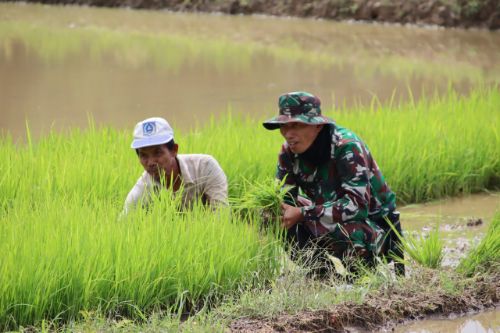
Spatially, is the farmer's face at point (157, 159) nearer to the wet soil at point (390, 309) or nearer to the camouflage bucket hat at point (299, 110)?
the camouflage bucket hat at point (299, 110)

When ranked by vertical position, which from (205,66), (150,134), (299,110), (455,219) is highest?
(299,110)

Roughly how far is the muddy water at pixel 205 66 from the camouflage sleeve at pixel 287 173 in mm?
4445

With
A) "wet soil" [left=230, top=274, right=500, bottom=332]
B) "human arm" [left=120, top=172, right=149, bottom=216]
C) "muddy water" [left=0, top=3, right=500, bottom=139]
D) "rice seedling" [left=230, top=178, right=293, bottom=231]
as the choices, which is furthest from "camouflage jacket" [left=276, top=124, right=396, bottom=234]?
"muddy water" [left=0, top=3, right=500, bottom=139]

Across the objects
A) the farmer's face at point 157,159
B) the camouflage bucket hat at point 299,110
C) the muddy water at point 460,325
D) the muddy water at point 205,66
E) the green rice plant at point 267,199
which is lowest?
the muddy water at point 205,66

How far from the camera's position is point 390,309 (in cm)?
365

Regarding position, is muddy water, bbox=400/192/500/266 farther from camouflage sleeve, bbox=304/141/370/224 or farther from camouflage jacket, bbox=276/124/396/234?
camouflage sleeve, bbox=304/141/370/224

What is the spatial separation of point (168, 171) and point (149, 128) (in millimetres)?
251

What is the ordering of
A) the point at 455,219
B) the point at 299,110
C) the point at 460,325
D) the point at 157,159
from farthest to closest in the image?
the point at 455,219, the point at 157,159, the point at 299,110, the point at 460,325

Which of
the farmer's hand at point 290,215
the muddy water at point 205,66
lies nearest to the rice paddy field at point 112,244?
the farmer's hand at point 290,215

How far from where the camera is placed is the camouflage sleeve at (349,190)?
156 inches

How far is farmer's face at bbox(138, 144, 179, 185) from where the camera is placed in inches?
160

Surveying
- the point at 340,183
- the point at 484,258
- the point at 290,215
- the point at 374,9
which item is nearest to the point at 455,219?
the point at 484,258

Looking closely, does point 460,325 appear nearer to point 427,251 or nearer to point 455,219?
point 427,251

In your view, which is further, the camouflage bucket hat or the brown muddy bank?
the brown muddy bank
